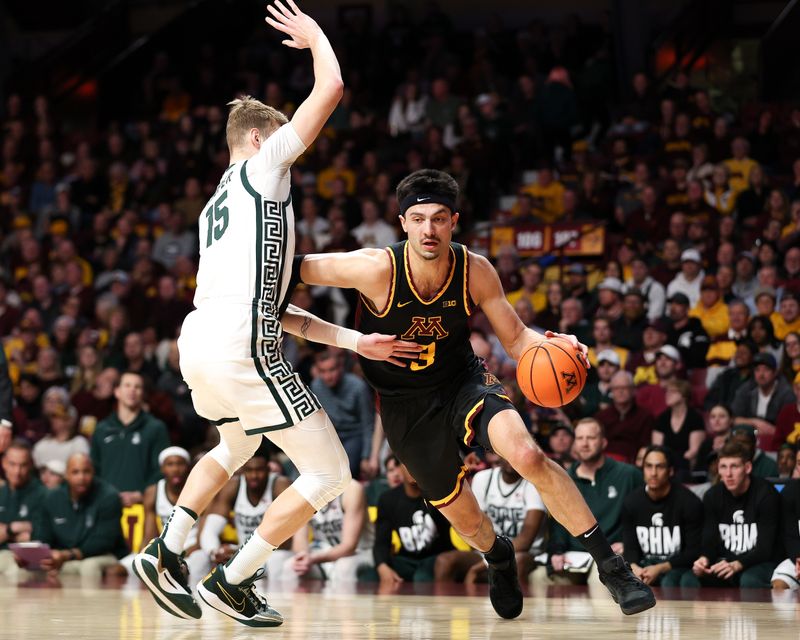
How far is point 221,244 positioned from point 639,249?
834 cm

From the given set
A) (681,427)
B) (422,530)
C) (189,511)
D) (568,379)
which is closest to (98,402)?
(422,530)

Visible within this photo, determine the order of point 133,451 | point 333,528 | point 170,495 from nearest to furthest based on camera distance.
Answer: point 333,528 < point 170,495 < point 133,451

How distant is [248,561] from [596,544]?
150 cm

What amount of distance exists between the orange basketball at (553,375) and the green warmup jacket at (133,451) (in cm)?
602

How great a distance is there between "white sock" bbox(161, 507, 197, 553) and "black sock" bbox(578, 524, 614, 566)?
1723 millimetres

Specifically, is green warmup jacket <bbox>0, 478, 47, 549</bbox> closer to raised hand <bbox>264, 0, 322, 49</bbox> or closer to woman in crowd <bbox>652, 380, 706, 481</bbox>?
woman in crowd <bbox>652, 380, 706, 481</bbox>

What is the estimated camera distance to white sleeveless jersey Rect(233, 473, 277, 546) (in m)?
9.66

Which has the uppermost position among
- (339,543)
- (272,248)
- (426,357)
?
(272,248)

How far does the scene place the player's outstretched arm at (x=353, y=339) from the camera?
5.52 metres

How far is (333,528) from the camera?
9750 mm

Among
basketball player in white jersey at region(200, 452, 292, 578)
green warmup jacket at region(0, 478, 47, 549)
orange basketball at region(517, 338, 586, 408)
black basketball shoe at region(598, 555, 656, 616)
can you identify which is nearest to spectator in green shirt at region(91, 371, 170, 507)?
green warmup jacket at region(0, 478, 47, 549)

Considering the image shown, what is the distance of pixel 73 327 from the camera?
13992 millimetres

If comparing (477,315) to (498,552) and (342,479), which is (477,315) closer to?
(498,552)

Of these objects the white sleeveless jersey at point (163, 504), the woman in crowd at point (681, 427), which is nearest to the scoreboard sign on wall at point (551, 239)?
the woman in crowd at point (681, 427)
